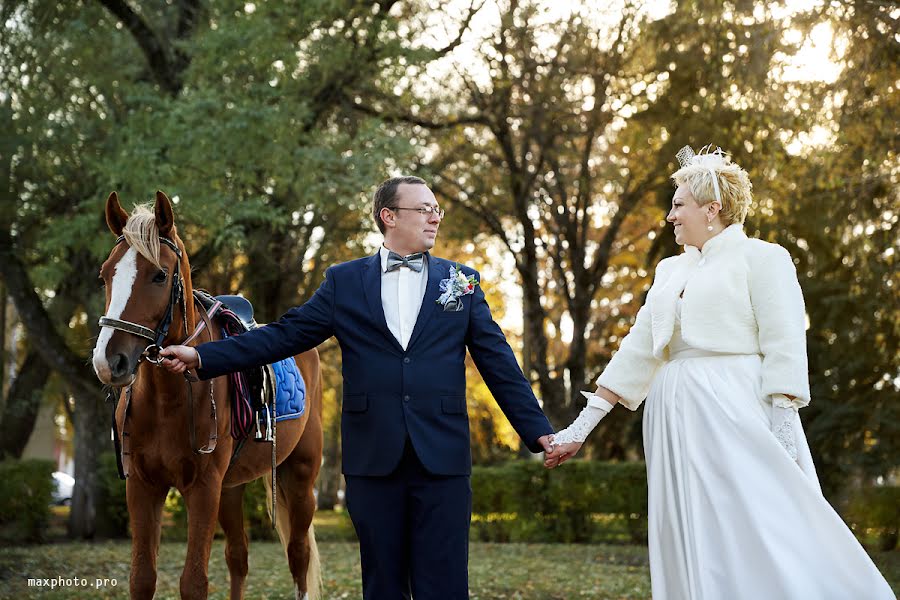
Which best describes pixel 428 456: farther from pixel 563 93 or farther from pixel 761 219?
pixel 563 93

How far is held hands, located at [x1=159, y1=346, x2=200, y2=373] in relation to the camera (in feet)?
16.1

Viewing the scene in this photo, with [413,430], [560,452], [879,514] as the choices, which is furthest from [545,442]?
[879,514]

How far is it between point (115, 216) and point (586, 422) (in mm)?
2587

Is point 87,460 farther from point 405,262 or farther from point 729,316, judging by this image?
point 729,316

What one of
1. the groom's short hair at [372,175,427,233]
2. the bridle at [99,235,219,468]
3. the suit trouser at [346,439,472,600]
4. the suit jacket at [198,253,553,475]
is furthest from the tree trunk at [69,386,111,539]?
the suit trouser at [346,439,472,600]

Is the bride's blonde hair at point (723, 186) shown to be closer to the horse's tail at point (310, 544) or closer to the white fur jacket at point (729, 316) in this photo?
the white fur jacket at point (729, 316)

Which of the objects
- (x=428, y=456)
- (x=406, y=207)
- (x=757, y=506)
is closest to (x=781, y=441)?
(x=757, y=506)

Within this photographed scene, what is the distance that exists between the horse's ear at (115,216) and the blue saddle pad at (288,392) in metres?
2.16

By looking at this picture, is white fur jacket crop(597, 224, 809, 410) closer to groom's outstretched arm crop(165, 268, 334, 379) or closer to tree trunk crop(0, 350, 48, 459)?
groom's outstretched arm crop(165, 268, 334, 379)

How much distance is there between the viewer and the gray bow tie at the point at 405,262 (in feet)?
15.8

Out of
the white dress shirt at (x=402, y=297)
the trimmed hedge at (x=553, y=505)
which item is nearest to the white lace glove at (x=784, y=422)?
the white dress shirt at (x=402, y=297)

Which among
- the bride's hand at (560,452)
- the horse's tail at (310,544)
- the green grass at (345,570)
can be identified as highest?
the bride's hand at (560,452)

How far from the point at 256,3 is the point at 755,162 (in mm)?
7191

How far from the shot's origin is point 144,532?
5.65 metres
